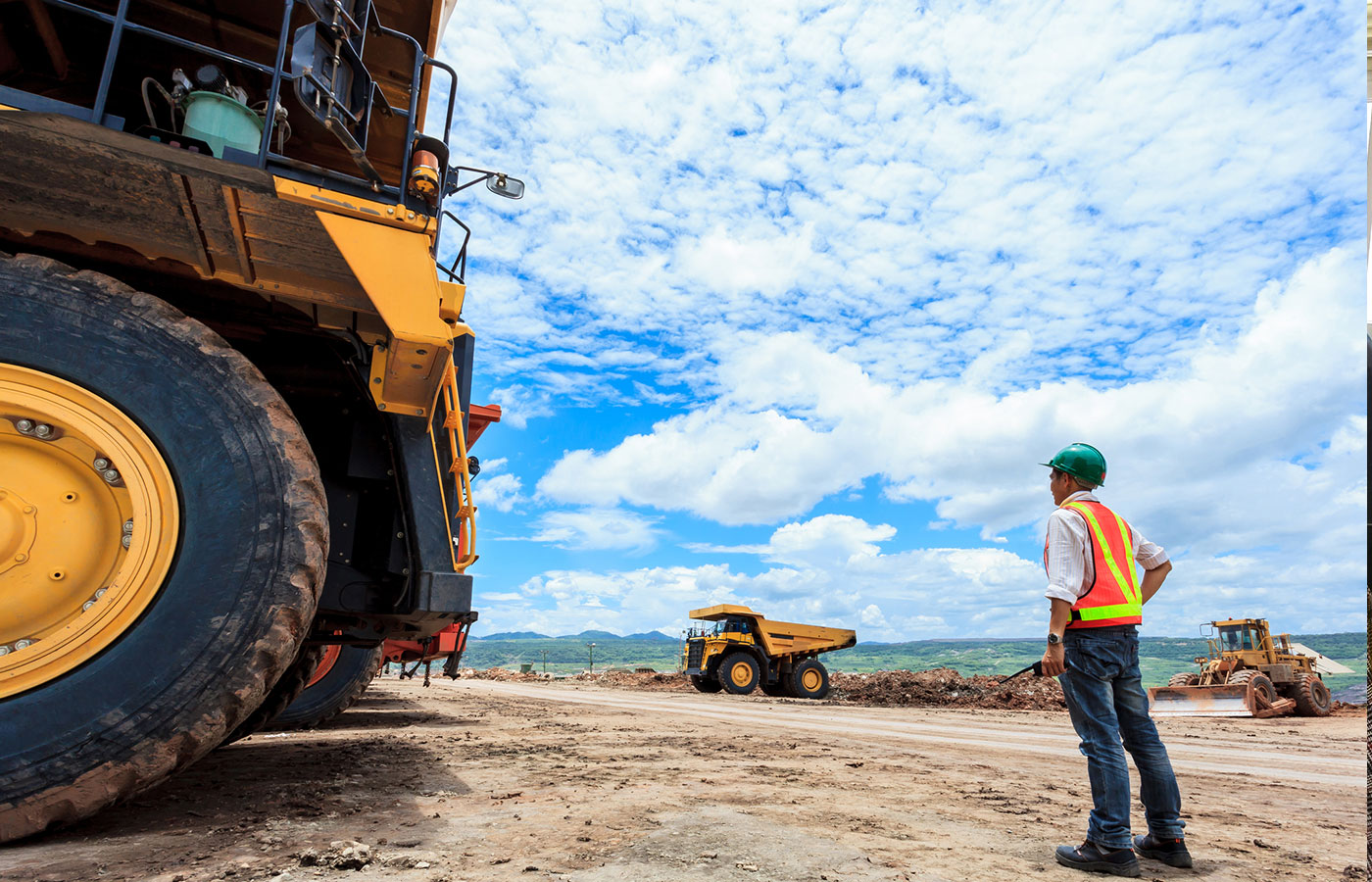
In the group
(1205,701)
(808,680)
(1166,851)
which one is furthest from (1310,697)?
(1166,851)

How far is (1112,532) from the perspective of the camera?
307 centimetres

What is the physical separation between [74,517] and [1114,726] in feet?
12.7

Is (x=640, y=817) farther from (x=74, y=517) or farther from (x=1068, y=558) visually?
(x=74, y=517)

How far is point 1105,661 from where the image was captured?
115 inches

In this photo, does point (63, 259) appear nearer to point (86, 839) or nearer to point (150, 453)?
point (150, 453)

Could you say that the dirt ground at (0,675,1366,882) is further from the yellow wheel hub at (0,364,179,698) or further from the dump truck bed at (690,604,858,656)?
the dump truck bed at (690,604,858,656)

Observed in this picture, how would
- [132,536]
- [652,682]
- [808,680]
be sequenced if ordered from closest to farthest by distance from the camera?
[132,536] < [808,680] < [652,682]

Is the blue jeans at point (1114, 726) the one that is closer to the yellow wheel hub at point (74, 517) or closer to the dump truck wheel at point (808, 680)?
the yellow wheel hub at point (74, 517)

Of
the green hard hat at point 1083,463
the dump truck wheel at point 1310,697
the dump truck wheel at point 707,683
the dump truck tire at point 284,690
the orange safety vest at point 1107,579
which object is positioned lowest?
the dump truck wheel at point 707,683

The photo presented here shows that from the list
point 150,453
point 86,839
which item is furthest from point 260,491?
point 86,839

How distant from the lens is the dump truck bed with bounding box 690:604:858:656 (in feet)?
72.5

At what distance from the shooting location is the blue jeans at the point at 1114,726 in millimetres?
2797

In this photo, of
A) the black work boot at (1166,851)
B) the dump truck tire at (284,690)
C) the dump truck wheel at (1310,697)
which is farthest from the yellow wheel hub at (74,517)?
the dump truck wheel at (1310,697)

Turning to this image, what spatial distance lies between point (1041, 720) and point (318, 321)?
1404 cm
